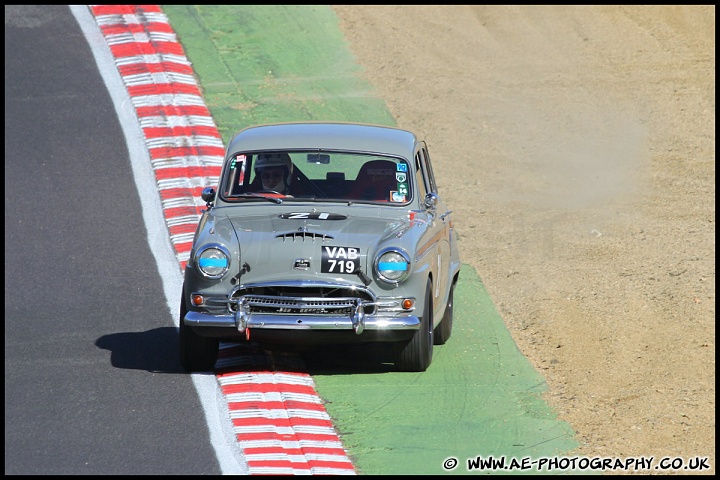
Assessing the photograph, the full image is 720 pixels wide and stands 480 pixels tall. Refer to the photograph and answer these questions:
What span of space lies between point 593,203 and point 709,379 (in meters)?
5.64

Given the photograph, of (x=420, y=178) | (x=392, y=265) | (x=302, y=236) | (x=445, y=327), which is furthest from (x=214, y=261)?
(x=445, y=327)

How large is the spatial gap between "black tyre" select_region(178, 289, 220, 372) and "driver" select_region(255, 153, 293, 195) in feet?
4.38

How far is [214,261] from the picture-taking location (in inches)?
344

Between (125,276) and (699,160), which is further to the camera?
(699,160)

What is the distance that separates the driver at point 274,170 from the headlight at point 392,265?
1.42 metres

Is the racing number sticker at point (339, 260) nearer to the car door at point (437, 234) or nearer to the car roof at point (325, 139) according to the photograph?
the car door at point (437, 234)

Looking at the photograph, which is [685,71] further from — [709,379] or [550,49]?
[709,379]

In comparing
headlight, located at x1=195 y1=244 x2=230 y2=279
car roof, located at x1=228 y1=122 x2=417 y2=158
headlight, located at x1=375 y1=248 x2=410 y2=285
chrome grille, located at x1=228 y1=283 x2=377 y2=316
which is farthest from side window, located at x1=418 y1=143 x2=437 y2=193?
headlight, located at x1=195 y1=244 x2=230 y2=279

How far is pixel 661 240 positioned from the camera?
13.2 m

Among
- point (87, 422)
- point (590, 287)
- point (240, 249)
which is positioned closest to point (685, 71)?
point (590, 287)

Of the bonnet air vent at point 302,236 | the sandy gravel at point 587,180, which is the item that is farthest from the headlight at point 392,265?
the sandy gravel at point 587,180

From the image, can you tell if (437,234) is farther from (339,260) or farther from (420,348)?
(339,260)

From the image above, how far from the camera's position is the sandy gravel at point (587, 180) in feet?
30.3

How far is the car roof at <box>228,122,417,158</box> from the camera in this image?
32.7 ft
